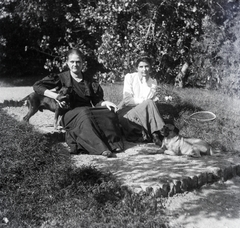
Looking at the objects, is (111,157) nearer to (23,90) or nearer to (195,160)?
(195,160)

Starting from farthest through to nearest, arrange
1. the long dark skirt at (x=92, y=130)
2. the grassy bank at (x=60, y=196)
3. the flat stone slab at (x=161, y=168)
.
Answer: the long dark skirt at (x=92, y=130), the flat stone slab at (x=161, y=168), the grassy bank at (x=60, y=196)

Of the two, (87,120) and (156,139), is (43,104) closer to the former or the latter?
(87,120)

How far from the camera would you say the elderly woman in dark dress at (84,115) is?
5.60 m

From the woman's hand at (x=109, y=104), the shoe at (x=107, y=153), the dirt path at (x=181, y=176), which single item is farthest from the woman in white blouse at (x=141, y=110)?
the shoe at (x=107, y=153)

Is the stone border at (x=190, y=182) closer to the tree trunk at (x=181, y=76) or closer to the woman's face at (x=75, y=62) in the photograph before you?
the woman's face at (x=75, y=62)

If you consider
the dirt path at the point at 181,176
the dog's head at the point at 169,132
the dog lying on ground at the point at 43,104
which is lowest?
the dirt path at the point at 181,176

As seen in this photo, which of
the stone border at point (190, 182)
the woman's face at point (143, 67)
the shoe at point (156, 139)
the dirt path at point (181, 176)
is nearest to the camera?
the dirt path at point (181, 176)

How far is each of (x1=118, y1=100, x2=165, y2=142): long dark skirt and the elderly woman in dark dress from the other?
0.39 meters

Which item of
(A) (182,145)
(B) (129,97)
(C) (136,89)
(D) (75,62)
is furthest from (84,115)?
(A) (182,145)

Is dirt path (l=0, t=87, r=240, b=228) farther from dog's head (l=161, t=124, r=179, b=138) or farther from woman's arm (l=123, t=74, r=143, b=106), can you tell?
woman's arm (l=123, t=74, r=143, b=106)

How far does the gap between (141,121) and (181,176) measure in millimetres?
1829

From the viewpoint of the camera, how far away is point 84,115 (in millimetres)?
5754

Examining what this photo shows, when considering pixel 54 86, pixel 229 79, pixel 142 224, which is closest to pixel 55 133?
pixel 54 86

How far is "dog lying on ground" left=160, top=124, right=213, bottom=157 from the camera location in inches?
220
